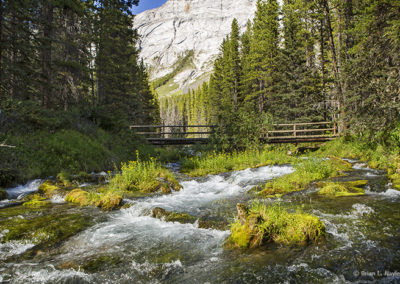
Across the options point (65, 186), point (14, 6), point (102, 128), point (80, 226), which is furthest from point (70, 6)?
point (80, 226)

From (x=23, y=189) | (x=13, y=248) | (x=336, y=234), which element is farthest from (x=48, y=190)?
(x=336, y=234)

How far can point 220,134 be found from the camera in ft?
58.0

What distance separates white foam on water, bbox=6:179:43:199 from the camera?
8752 millimetres

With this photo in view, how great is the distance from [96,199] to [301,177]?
7298mm

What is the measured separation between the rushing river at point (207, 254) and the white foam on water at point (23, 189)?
400 centimetres

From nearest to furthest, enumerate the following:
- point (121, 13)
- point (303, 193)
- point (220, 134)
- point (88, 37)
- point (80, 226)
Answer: point (80, 226) < point (303, 193) < point (220, 134) < point (88, 37) < point (121, 13)

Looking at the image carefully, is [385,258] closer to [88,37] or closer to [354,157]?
[354,157]

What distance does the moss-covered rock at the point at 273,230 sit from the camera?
436 centimetres

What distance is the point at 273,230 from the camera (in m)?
4.50

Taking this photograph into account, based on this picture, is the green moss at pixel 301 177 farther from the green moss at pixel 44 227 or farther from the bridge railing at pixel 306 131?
the bridge railing at pixel 306 131

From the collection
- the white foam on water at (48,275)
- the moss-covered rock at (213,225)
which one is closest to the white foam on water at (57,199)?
the white foam on water at (48,275)

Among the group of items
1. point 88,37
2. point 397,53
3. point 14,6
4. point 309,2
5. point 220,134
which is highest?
point 309,2

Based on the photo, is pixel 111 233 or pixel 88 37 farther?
pixel 88 37

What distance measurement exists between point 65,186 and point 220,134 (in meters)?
10.6
